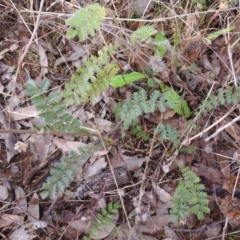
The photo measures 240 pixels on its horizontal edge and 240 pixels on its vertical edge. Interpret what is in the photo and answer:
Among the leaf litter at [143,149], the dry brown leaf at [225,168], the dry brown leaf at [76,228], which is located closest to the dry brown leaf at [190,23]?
the leaf litter at [143,149]

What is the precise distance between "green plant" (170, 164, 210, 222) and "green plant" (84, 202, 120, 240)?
0.27m

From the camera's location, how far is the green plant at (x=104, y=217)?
5.70ft

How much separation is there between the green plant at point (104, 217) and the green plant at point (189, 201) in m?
0.27

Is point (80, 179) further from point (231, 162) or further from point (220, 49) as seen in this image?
point (220, 49)

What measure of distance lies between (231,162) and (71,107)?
0.74m

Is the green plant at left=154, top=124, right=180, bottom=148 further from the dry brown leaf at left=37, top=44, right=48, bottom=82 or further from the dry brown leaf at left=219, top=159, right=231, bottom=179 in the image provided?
the dry brown leaf at left=37, top=44, right=48, bottom=82

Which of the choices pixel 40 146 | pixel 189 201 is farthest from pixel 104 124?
pixel 189 201

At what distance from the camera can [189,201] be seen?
1587 millimetres

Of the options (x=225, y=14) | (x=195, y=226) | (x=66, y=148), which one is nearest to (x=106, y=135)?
(x=66, y=148)

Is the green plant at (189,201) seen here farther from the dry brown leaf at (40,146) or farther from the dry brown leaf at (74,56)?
the dry brown leaf at (74,56)

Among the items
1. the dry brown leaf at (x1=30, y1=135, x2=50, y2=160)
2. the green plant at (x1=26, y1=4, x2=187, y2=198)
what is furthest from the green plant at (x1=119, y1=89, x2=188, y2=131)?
the dry brown leaf at (x1=30, y1=135, x2=50, y2=160)

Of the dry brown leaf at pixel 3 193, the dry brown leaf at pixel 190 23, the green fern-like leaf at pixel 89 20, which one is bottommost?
the dry brown leaf at pixel 3 193

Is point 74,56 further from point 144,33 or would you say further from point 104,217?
point 104,217

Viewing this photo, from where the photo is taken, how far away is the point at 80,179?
6.08 ft
